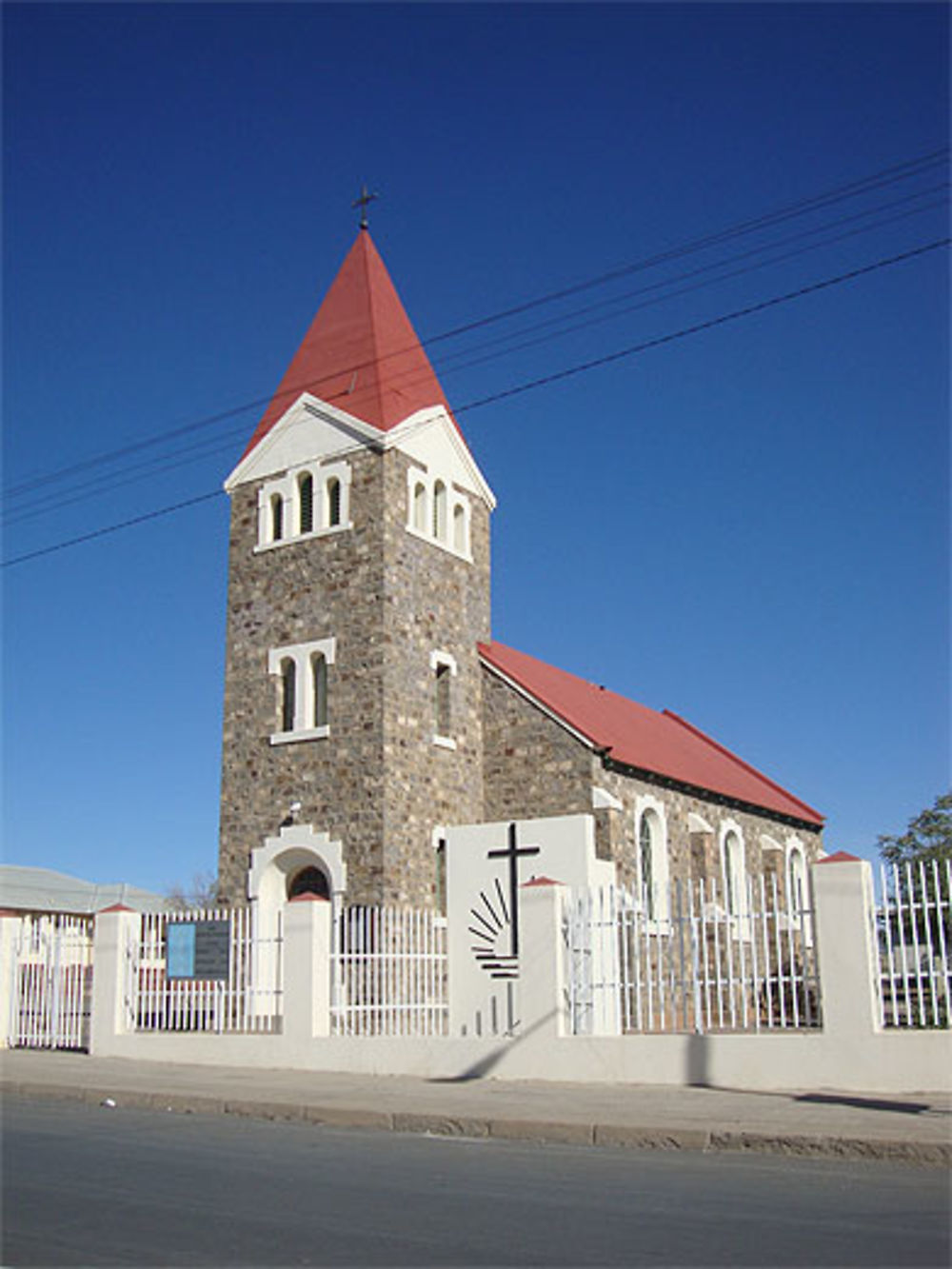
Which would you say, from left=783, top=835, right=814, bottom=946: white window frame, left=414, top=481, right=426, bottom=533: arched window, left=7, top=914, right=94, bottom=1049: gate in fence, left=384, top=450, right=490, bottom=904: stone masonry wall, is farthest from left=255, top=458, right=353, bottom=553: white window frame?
left=783, top=835, right=814, bottom=946: white window frame

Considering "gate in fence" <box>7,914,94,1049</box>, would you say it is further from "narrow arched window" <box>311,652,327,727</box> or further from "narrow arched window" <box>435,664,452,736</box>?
"narrow arched window" <box>435,664,452,736</box>

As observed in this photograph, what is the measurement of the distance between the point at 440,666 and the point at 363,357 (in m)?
6.62

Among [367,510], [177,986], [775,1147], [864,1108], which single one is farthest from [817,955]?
[367,510]

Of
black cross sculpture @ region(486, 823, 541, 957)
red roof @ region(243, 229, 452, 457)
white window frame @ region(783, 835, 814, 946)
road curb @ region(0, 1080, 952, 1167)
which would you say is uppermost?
red roof @ region(243, 229, 452, 457)

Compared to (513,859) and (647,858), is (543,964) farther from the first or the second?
(647,858)

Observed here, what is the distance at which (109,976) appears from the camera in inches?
744

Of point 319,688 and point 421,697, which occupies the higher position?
point 319,688

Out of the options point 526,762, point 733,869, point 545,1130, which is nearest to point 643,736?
point 733,869

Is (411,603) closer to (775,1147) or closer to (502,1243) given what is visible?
(775,1147)

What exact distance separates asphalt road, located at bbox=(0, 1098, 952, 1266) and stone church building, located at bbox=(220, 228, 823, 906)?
493 inches

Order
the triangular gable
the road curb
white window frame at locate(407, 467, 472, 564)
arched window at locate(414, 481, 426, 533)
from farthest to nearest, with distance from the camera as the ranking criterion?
arched window at locate(414, 481, 426, 533) < white window frame at locate(407, 467, 472, 564) < the triangular gable < the road curb

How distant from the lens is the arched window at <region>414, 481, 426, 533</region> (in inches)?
993

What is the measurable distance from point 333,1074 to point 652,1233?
10.1 meters

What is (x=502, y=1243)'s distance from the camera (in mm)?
6234
